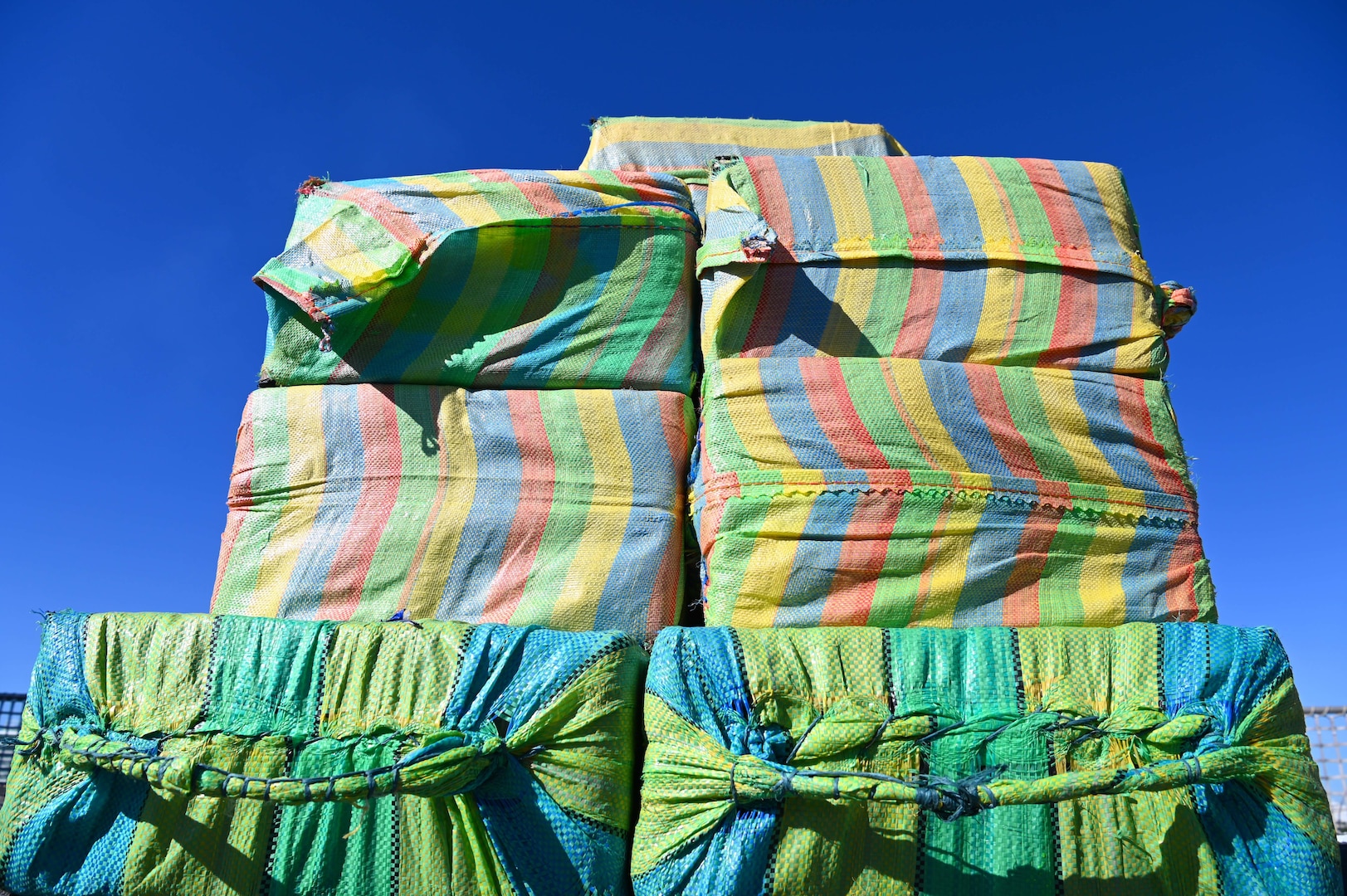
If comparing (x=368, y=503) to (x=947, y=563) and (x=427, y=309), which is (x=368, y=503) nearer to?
(x=427, y=309)

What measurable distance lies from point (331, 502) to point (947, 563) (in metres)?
1.11

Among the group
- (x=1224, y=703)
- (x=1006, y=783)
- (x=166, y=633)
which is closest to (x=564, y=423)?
(x=166, y=633)

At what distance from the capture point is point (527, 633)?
157cm

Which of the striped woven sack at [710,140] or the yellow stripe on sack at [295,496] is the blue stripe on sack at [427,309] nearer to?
the yellow stripe on sack at [295,496]

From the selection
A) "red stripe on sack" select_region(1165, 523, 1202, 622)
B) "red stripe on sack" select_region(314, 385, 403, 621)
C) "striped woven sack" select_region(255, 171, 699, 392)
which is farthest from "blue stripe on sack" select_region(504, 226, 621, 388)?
"red stripe on sack" select_region(1165, 523, 1202, 622)

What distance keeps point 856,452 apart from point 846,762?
0.55 metres

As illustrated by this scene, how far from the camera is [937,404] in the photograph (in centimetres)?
180

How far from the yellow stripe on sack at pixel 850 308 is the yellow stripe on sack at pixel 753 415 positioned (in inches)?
6.2

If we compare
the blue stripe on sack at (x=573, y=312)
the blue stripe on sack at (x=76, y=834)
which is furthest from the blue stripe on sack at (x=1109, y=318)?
the blue stripe on sack at (x=76, y=834)

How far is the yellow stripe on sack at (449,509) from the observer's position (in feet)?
5.91

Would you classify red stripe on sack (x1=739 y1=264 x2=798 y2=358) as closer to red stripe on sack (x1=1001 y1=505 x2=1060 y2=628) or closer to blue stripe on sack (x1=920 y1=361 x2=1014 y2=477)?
blue stripe on sack (x1=920 y1=361 x2=1014 y2=477)

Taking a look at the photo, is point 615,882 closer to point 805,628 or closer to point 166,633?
point 805,628

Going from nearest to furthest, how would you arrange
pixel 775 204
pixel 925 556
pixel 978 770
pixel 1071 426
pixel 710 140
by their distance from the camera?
pixel 978 770, pixel 925 556, pixel 1071 426, pixel 775 204, pixel 710 140

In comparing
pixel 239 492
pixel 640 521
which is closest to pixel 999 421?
pixel 640 521
